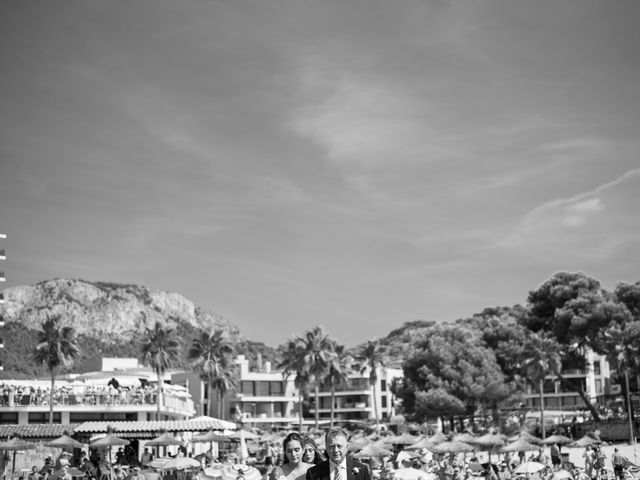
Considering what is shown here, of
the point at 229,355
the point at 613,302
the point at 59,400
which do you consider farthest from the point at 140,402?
the point at 613,302

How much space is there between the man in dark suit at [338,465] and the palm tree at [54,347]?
60.9 meters

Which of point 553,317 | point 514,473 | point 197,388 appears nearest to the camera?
point 514,473

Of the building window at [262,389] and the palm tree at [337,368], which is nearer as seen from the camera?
the palm tree at [337,368]

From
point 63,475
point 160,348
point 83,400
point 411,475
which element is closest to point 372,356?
→ point 160,348

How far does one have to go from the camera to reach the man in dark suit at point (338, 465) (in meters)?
5.59

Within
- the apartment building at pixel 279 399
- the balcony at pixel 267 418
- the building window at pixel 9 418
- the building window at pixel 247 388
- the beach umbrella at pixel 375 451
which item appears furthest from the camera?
the building window at pixel 247 388

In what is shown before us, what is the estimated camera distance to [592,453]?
32000mm

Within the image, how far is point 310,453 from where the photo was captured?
653cm

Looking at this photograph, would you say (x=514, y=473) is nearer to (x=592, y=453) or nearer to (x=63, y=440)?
(x=592, y=453)

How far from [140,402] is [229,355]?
24398mm

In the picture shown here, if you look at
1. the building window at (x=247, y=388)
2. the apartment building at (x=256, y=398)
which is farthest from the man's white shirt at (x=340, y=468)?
the building window at (x=247, y=388)

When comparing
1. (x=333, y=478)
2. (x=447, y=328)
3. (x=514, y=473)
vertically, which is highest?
(x=447, y=328)

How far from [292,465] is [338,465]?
96 centimetres

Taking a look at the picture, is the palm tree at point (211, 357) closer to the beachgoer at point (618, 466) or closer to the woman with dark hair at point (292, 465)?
the beachgoer at point (618, 466)
